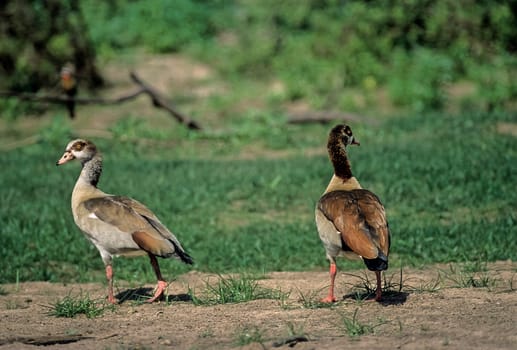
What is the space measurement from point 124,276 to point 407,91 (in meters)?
10.7

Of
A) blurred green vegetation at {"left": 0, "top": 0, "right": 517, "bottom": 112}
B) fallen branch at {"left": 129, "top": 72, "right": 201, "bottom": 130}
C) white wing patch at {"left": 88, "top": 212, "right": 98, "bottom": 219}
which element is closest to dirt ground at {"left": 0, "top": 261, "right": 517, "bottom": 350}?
white wing patch at {"left": 88, "top": 212, "right": 98, "bottom": 219}

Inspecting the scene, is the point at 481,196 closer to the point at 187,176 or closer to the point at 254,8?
the point at 187,176

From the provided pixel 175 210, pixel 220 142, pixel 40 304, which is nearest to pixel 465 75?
pixel 220 142

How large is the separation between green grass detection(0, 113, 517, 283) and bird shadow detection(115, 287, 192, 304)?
Result: 67 centimetres

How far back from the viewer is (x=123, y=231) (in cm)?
665

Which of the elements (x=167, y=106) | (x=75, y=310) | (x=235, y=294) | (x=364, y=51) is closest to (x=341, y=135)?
(x=235, y=294)

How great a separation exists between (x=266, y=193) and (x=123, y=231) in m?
4.54

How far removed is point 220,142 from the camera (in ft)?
50.1

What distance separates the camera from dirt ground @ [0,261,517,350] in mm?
5098

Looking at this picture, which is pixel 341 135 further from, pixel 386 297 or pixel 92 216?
pixel 92 216

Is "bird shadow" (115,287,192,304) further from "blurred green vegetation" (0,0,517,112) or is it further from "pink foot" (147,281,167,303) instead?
"blurred green vegetation" (0,0,517,112)

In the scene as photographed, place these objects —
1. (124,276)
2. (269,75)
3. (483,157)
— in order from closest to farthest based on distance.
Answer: (124,276) < (483,157) < (269,75)

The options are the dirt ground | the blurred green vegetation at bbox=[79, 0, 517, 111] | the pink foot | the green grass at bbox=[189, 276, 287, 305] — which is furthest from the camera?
the blurred green vegetation at bbox=[79, 0, 517, 111]

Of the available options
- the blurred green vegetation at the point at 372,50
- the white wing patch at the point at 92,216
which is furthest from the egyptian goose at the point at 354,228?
the blurred green vegetation at the point at 372,50
